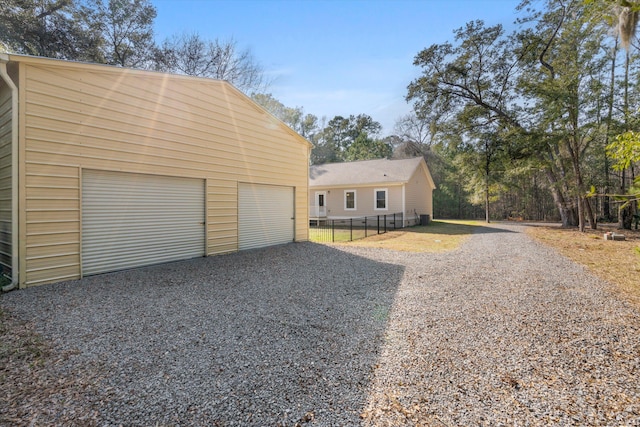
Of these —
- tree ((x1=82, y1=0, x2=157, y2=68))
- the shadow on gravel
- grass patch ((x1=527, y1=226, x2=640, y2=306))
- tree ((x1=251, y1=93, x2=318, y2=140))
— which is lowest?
the shadow on gravel

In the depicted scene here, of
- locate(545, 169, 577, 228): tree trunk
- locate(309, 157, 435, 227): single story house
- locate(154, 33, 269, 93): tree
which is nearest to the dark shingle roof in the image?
locate(309, 157, 435, 227): single story house

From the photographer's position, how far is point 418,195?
1942 centimetres

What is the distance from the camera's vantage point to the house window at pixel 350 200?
1866cm

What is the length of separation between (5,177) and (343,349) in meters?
6.68

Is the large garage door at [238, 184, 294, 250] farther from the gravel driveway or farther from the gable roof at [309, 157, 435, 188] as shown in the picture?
the gable roof at [309, 157, 435, 188]

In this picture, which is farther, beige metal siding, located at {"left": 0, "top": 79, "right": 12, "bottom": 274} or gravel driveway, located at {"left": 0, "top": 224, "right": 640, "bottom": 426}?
beige metal siding, located at {"left": 0, "top": 79, "right": 12, "bottom": 274}

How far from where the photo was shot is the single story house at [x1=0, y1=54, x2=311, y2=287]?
4898mm

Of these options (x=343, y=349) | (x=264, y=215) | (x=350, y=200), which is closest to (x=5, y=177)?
(x=264, y=215)

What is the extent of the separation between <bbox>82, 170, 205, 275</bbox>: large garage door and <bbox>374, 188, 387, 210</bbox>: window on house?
12.3 metres

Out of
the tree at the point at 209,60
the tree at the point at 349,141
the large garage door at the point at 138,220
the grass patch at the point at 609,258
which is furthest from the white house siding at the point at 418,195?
the tree at the point at 349,141

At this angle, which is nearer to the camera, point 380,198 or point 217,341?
point 217,341

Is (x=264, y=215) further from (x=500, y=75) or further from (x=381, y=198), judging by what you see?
(x=500, y=75)

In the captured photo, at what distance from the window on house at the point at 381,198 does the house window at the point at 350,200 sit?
4.76 feet

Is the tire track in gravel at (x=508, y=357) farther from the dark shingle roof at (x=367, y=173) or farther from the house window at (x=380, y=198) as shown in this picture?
the dark shingle roof at (x=367, y=173)
